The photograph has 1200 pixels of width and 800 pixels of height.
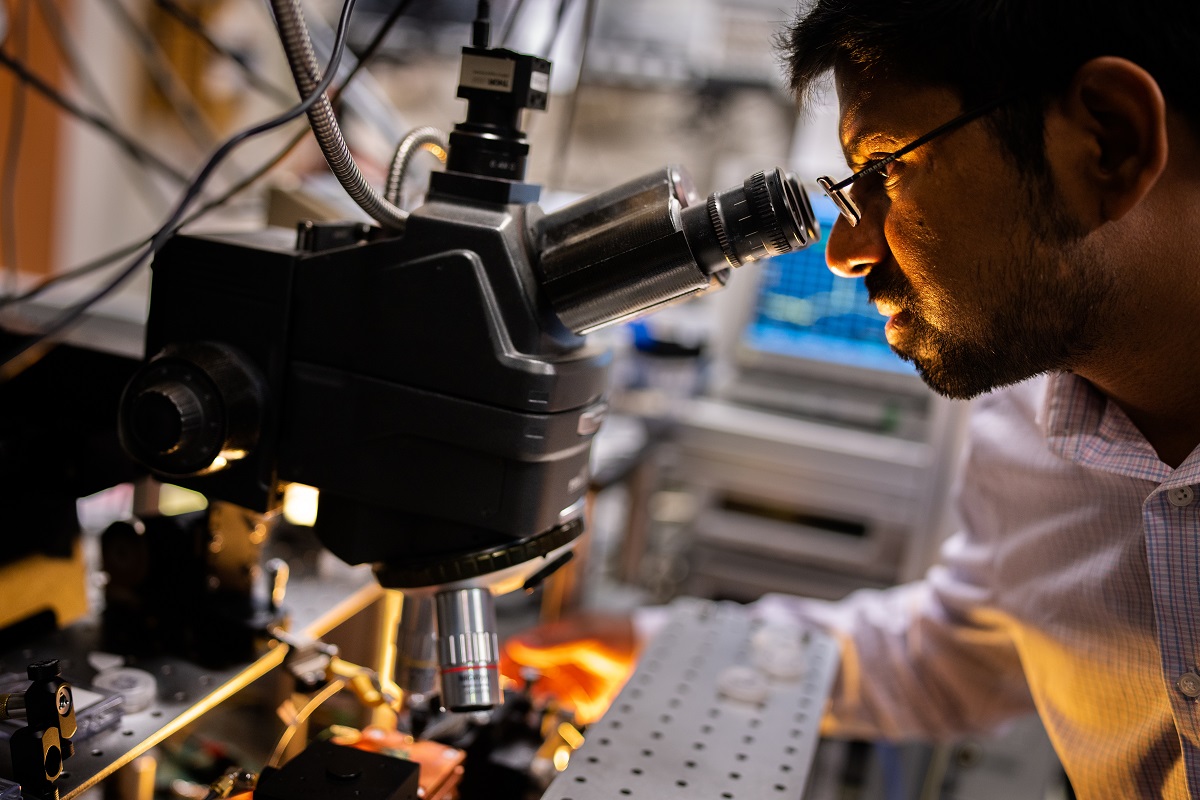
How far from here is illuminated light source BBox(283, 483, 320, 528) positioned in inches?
30.6

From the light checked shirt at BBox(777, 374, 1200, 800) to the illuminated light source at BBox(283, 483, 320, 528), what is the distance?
2.35 ft

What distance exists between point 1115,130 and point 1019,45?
96 mm

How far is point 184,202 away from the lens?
78cm

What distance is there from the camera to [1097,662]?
38.5 inches

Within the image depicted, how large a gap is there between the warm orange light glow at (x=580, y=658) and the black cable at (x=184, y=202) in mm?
590

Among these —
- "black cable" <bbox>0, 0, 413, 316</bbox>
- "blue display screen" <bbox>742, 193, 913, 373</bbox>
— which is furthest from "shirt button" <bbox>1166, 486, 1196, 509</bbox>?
"blue display screen" <bbox>742, 193, 913, 373</bbox>

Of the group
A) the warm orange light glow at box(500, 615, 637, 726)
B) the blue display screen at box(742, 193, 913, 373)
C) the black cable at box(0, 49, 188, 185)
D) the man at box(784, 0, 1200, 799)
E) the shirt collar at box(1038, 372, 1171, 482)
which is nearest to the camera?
the man at box(784, 0, 1200, 799)

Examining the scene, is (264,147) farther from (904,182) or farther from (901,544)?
(904,182)

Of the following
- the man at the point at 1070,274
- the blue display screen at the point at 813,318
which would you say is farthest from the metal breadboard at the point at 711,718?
the blue display screen at the point at 813,318

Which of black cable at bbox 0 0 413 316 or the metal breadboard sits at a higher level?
black cable at bbox 0 0 413 316

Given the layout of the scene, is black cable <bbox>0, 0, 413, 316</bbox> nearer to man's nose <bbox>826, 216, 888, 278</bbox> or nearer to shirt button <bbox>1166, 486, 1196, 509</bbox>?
man's nose <bbox>826, 216, 888, 278</bbox>

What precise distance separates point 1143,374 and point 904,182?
31 cm

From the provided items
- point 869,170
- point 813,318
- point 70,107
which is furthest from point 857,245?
point 813,318

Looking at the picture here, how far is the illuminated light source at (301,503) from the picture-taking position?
0.78 meters
